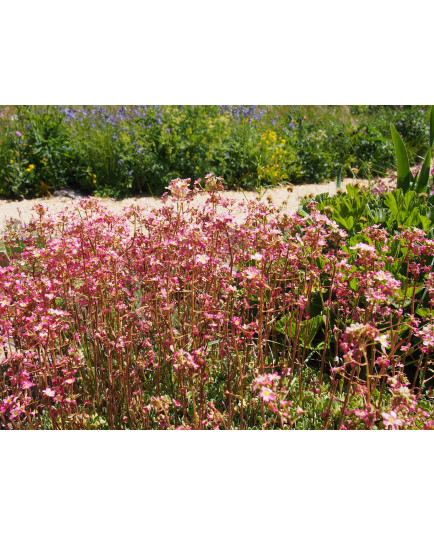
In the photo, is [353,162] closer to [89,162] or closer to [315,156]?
[315,156]

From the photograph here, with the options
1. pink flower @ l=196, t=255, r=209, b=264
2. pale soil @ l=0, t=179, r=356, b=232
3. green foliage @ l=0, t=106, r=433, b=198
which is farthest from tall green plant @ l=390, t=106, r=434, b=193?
green foliage @ l=0, t=106, r=433, b=198

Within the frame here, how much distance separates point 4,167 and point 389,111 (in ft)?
35.2

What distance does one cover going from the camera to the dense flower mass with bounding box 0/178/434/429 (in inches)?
→ 90.1

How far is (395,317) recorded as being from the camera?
3.04 metres

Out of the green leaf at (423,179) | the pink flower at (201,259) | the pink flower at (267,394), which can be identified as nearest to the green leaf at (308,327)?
the pink flower at (201,259)

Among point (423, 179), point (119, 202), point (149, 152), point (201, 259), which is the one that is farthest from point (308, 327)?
point (149, 152)

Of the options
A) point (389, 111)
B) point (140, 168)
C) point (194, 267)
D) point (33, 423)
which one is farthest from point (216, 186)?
Answer: point (389, 111)

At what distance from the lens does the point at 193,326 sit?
2.21 m

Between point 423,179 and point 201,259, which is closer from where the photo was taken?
point 201,259

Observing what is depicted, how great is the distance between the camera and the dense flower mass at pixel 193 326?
229cm

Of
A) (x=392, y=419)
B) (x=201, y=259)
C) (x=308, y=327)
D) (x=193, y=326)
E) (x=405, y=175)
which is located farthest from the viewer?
(x=405, y=175)

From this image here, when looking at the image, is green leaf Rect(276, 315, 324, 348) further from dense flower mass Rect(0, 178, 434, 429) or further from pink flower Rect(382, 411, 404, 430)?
pink flower Rect(382, 411, 404, 430)

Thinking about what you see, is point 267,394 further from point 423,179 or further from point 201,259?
point 423,179

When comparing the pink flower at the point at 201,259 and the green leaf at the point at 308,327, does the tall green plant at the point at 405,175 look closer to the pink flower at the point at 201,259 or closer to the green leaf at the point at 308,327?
the green leaf at the point at 308,327
